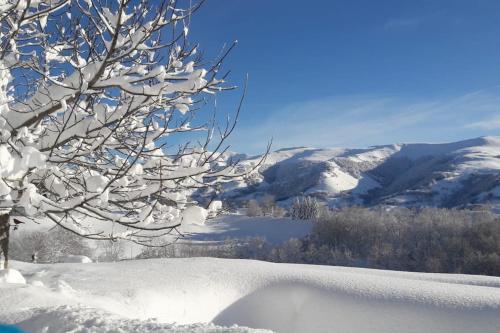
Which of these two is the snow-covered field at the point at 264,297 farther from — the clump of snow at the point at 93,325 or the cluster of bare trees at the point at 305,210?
the cluster of bare trees at the point at 305,210

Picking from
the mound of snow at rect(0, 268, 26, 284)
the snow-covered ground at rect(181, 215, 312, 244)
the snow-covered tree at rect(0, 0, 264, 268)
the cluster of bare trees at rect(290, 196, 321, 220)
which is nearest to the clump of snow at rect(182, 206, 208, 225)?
the snow-covered tree at rect(0, 0, 264, 268)

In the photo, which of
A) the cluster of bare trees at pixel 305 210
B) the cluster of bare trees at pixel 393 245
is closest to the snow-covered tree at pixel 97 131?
the cluster of bare trees at pixel 393 245

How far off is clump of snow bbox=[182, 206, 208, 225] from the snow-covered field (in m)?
1.69

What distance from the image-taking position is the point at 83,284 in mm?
6023

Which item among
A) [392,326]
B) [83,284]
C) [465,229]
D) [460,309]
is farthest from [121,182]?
[465,229]

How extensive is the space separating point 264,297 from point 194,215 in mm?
3686

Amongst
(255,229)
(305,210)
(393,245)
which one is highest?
(305,210)

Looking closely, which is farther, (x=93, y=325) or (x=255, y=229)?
(x=255, y=229)

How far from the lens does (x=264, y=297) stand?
6.71 m

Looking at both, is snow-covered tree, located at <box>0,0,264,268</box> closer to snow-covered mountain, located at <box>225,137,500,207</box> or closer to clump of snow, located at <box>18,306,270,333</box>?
clump of snow, located at <box>18,306,270,333</box>

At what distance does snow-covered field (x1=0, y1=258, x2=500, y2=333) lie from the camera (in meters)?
5.43

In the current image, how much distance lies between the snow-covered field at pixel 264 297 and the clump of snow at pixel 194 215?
1692mm

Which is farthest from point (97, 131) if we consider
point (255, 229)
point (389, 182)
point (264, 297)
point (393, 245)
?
point (389, 182)

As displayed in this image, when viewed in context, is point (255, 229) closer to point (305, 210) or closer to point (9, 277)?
point (305, 210)
